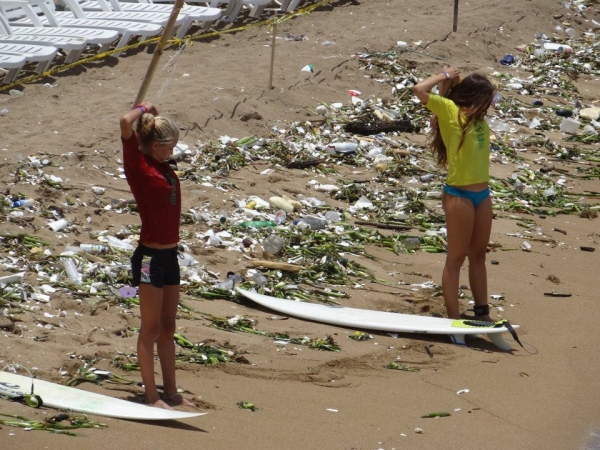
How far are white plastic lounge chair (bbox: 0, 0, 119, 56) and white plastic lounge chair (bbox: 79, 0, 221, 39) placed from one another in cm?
102

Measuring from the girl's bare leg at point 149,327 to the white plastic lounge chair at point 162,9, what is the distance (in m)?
8.49

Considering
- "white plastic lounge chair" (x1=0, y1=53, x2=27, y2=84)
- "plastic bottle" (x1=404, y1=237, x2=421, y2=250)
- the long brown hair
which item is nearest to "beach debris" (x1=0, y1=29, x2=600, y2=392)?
"plastic bottle" (x1=404, y1=237, x2=421, y2=250)

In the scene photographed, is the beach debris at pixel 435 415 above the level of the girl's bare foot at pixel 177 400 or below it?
below

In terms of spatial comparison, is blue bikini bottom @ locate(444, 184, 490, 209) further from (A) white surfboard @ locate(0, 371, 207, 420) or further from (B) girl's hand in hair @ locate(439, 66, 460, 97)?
(A) white surfboard @ locate(0, 371, 207, 420)

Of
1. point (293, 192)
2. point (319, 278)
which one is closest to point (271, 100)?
point (293, 192)

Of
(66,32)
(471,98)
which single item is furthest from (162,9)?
(471,98)

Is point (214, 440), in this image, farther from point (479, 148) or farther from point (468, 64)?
point (468, 64)

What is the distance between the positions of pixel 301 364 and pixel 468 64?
8339 millimetres

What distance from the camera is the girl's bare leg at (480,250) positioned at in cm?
613

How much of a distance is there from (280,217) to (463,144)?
2.37 meters

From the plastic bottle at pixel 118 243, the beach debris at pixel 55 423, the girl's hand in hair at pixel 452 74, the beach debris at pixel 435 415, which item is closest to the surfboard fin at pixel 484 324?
the beach debris at pixel 435 415

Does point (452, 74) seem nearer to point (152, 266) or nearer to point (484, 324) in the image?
point (484, 324)

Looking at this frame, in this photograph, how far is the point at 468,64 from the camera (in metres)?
13.1

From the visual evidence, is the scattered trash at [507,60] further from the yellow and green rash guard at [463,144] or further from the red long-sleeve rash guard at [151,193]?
the red long-sleeve rash guard at [151,193]
